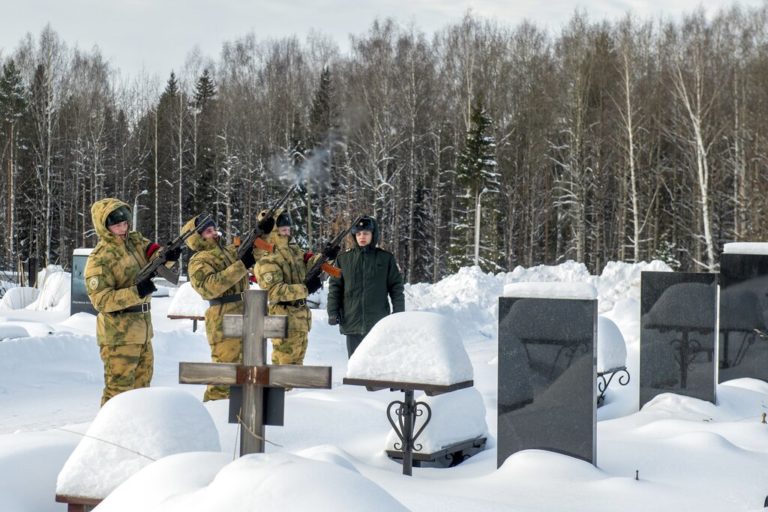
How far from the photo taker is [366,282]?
26.0 feet

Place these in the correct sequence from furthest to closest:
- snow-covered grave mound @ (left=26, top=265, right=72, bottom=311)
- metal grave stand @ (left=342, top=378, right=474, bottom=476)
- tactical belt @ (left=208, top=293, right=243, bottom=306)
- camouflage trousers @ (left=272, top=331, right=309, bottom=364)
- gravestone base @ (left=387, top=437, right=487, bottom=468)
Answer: snow-covered grave mound @ (left=26, top=265, right=72, bottom=311) → camouflage trousers @ (left=272, top=331, right=309, bottom=364) → tactical belt @ (left=208, top=293, right=243, bottom=306) → gravestone base @ (left=387, top=437, right=487, bottom=468) → metal grave stand @ (left=342, top=378, right=474, bottom=476)

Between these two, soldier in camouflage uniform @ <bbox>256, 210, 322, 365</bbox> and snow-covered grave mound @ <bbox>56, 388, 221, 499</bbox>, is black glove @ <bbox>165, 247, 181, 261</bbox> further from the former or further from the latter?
snow-covered grave mound @ <bbox>56, 388, 221, 499</bbox>

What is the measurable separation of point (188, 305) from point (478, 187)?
19.6 meters

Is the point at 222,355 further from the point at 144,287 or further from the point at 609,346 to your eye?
the point at 609,346

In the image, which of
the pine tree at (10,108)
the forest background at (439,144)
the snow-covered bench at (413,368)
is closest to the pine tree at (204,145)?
the forest background at (439,144)

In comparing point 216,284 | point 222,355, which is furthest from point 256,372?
point 216,284

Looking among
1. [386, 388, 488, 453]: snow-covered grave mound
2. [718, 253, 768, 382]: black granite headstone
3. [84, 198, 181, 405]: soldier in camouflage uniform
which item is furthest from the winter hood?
[718, 253, 768, 382]: black granite headstone

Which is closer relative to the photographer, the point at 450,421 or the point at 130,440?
the point at 130,440

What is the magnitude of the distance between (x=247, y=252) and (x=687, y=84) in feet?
81.3

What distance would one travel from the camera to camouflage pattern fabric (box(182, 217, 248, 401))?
754 centimetres

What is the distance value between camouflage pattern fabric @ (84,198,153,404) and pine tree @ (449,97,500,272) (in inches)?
967

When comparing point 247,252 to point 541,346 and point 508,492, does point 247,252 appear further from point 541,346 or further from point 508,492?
point 508,492

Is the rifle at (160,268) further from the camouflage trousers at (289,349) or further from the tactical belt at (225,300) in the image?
the camouflage trousers at (289,349)

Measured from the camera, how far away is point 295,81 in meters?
40.6
